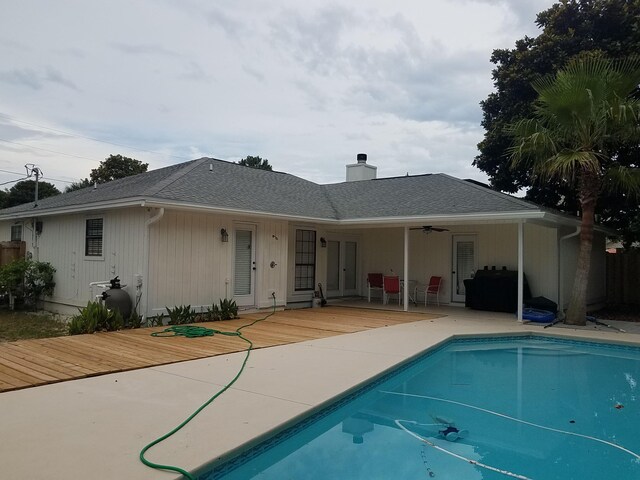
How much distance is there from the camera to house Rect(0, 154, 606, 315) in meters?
9.10

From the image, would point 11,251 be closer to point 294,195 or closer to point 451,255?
point 294,195

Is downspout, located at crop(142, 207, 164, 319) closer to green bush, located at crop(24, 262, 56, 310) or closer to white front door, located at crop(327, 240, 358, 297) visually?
green bush, located at crop(24, 262, 56, 310)

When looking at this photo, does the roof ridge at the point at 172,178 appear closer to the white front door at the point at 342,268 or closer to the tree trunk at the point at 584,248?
the white front door at the point at 342,268

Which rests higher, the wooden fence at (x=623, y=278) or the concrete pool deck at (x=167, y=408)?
the wooden fence at (x=623, y=278)

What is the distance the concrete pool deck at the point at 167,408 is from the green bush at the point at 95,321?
9.38ft

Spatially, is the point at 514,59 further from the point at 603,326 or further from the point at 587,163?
the point at 603,326

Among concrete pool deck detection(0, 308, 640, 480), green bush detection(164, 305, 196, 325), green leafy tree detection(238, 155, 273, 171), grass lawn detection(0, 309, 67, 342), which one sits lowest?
grass lawn detection(0, 309, 67, 342)

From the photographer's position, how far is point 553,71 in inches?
536

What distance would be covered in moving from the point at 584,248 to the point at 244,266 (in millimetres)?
7463

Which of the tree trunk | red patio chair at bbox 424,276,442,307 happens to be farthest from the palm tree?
red patio chair at bbox 424,276,442,307

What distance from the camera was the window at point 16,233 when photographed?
13883mm

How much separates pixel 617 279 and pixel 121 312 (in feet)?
48.1

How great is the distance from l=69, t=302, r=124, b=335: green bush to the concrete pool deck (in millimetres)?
2858

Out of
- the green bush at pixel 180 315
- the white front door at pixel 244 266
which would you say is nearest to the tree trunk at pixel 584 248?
the white front door at pixel 244 266
